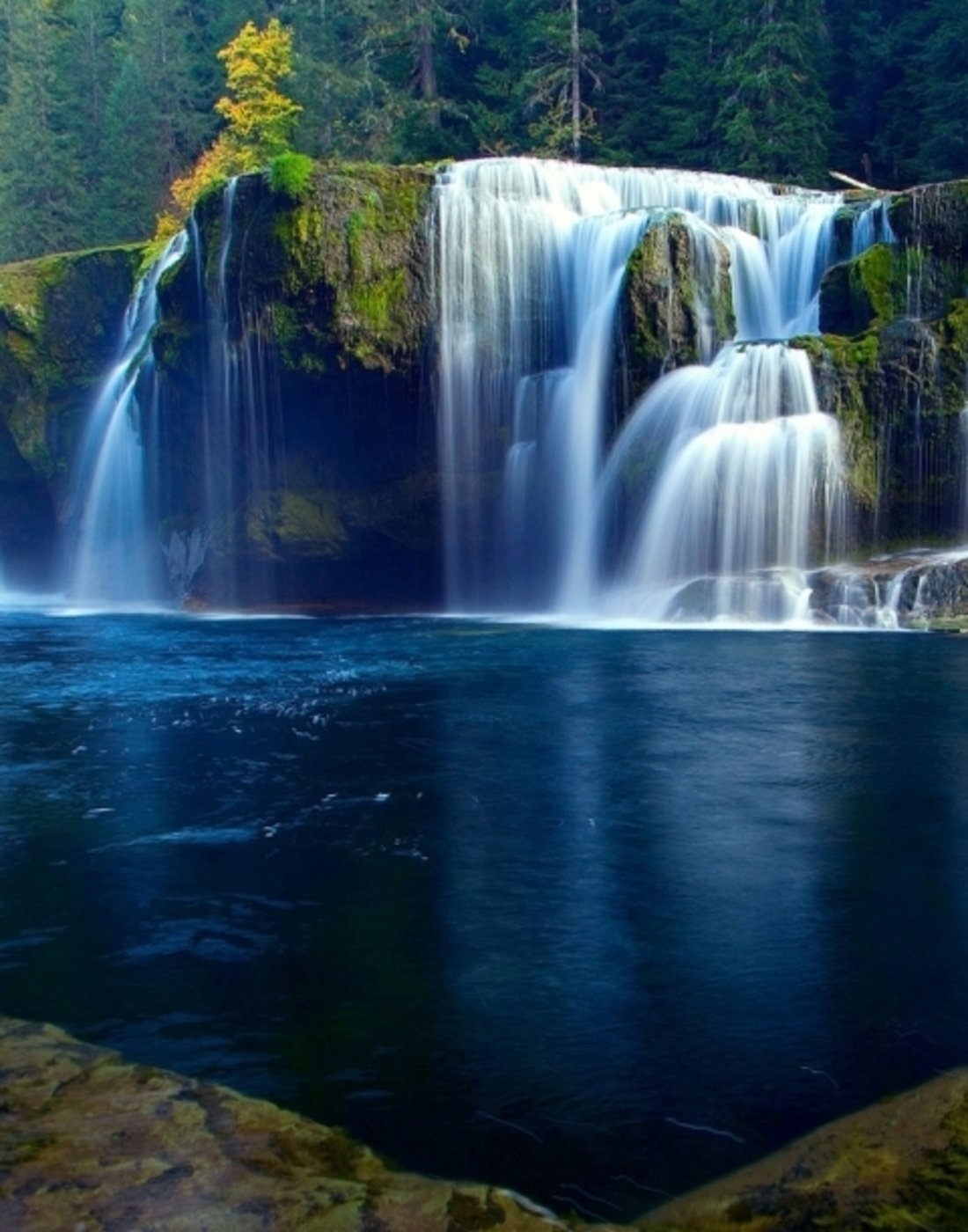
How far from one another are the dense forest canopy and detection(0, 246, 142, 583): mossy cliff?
11370mm

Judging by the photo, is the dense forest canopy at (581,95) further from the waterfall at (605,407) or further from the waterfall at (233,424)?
the waterfall at (233,424)

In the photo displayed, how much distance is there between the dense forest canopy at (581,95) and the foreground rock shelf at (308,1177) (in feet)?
107

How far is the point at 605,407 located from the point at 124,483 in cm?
1209

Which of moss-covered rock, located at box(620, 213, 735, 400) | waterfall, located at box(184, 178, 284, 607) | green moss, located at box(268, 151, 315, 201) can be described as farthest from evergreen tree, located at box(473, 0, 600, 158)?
moss-covered rock, located at box(620, 213, 735, 400)

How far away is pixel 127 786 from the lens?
8.80m

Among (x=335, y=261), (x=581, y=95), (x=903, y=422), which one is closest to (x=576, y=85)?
(x=581, y=95)

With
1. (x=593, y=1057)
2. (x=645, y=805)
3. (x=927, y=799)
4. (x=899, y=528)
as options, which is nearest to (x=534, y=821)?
(x=645, y=805)

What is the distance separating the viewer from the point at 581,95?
39.2m

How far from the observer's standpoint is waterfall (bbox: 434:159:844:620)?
19438 mm

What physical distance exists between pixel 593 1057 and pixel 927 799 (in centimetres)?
443

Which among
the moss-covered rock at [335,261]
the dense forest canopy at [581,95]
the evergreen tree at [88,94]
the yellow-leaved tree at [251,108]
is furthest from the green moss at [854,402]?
the evergreen tree at [88,94]

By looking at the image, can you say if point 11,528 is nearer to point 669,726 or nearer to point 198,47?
point 669,726

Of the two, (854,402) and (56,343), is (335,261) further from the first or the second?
(56,343)

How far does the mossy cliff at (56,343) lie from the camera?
32.0 m
